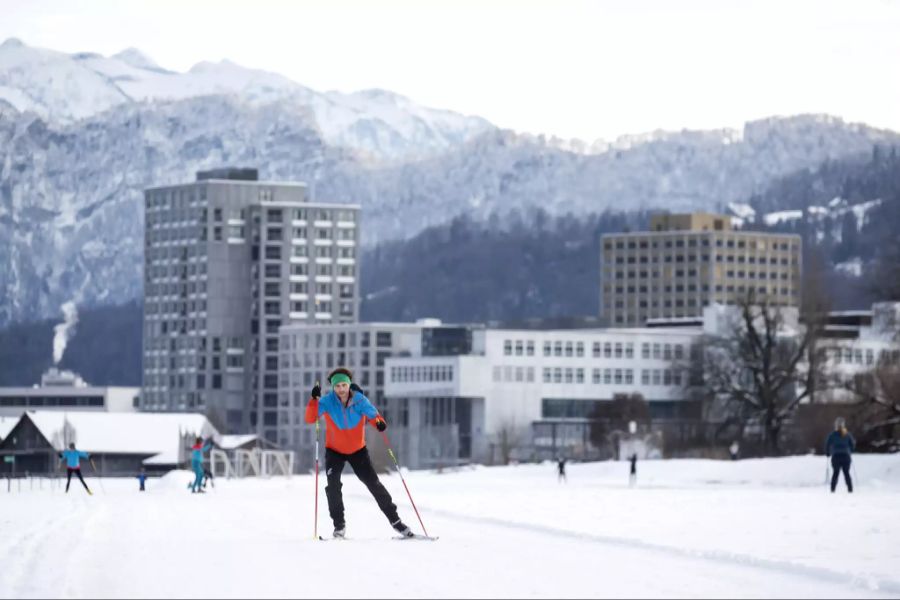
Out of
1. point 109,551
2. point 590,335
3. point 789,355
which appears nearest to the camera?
point 109,551

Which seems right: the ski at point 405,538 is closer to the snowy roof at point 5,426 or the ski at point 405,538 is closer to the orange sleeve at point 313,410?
the orange sleeve at point 313,410

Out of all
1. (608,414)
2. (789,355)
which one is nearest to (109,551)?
(789,355)

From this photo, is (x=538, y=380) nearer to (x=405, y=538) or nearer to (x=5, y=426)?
(x=5, y=426)

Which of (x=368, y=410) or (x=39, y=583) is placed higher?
(x=368, y=410)

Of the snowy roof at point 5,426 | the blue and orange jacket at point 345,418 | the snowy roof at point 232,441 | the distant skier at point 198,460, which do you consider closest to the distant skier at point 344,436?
the blue and orange jacket at point 345,418

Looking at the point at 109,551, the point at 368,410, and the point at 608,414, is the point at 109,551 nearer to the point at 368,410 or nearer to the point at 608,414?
the point at 368,410

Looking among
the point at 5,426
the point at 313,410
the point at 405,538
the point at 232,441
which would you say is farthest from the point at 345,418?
the point at 5,426

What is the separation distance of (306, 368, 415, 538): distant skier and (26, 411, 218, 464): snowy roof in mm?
129398

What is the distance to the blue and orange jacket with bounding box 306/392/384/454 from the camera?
2553 cm

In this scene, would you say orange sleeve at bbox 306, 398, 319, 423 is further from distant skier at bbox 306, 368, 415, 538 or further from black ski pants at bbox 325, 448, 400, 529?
black ski pants at bbox 325, 448, 400, 529

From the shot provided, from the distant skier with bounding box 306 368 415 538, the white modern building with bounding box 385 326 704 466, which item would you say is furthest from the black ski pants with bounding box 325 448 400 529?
the white modern building with bounding box 385 326 704 466

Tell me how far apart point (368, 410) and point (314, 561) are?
12.5 feet

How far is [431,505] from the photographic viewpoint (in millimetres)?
42031

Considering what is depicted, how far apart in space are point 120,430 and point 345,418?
136990 millimetres
